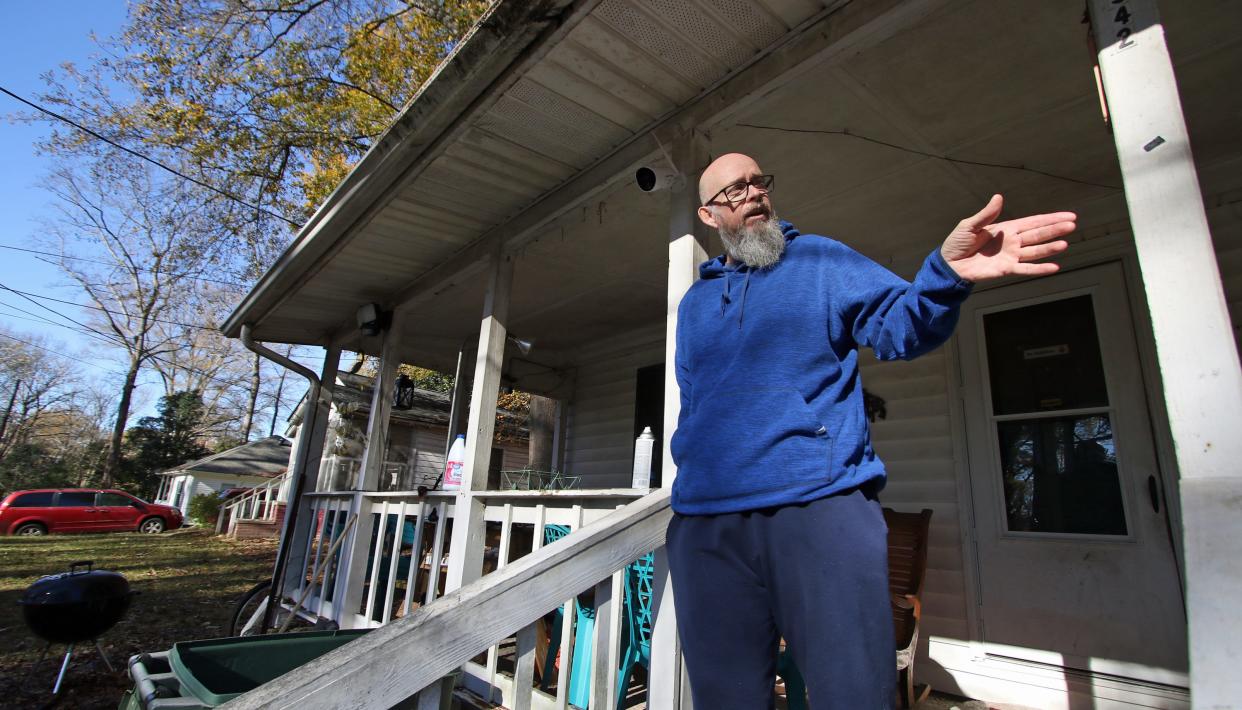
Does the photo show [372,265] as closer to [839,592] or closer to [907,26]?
[907,26]

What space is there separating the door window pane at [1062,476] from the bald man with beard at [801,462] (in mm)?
2591

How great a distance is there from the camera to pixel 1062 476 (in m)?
3.18

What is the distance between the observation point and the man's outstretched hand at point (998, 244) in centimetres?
103

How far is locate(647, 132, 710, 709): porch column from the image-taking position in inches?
71.5

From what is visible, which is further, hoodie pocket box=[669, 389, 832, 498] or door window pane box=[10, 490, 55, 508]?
door window pane box=[10, 490, 55, 508]

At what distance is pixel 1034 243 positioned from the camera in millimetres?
1051

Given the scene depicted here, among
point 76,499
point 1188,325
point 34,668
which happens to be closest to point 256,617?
point 34,668

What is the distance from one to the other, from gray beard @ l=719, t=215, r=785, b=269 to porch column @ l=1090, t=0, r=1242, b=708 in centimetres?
63

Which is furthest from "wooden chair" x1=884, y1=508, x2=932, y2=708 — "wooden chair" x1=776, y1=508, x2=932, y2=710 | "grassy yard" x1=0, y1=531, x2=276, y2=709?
"grassy yard" x1=0, y1=531, x2=276, y2=709

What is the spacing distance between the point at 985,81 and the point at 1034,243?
70.5 inches

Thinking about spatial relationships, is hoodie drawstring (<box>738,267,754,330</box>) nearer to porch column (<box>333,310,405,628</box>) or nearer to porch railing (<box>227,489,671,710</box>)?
porch railing (<box>227,489,671,710</box>)

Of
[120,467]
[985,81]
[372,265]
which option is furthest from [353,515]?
[120,467]

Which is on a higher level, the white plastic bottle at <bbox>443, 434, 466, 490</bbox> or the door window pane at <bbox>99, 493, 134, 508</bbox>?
the white plastic bottle at <bbox>443, 434, 466, 490</bbox>

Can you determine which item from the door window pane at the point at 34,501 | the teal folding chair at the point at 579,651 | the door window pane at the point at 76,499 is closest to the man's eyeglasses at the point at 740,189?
the teal folding chair at the point at 579,651
